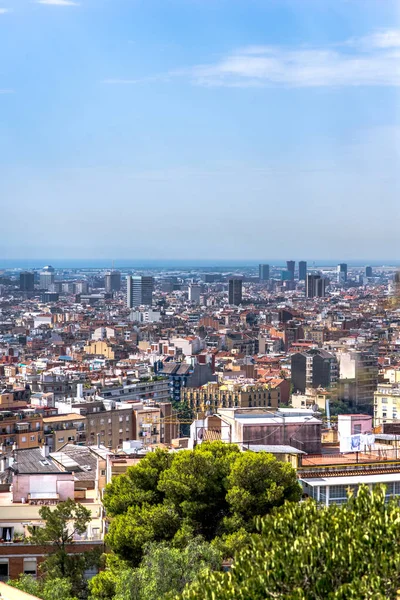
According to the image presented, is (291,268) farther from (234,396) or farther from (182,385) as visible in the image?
(234,396)

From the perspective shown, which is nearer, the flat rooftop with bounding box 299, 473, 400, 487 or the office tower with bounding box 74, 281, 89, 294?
the flat rooftop with bounding box 299, 473, 400, 487

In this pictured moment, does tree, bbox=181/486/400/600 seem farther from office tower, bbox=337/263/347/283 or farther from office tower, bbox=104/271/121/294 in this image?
office tower, bbox=104/271/121/294

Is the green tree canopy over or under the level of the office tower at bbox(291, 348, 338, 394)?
over

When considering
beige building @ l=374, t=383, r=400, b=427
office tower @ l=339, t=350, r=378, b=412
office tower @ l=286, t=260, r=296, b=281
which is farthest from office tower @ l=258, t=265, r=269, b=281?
beige building @ l=374, t=383, r=400, b=427

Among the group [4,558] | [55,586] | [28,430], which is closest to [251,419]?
[4,558]

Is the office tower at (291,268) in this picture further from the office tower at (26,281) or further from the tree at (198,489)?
the tree at (198,489)

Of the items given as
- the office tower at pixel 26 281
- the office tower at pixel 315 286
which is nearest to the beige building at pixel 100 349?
the office tower at pixel 26 281

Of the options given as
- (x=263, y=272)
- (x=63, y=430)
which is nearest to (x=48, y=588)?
(x=63, y=430)

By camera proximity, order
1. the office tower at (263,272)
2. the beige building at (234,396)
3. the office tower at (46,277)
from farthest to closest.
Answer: the office tower at (263,272) → the office tower at (46,277) → the beige building at (234,396)
